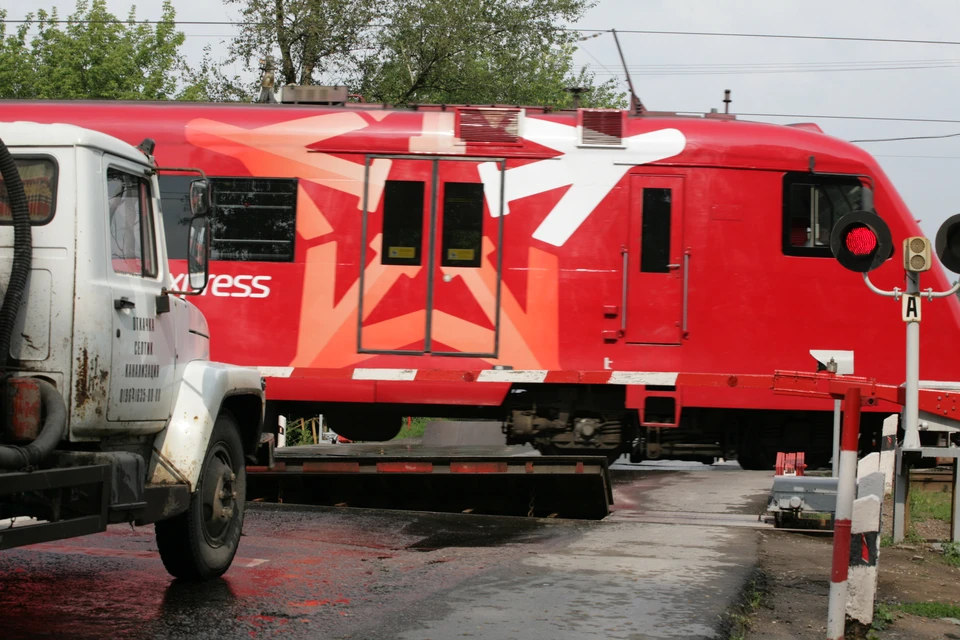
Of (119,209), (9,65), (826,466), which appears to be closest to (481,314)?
(826,466)

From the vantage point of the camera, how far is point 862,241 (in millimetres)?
8438

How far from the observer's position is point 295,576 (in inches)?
281

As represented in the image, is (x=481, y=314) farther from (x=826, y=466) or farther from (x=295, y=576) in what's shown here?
(x=295, y=576)

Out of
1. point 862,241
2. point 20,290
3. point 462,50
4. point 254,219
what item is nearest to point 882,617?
point 862,241

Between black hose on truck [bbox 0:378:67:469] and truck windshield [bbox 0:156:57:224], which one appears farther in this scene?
truck windshield [bbox 0:156:57:224]

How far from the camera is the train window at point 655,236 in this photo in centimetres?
1231

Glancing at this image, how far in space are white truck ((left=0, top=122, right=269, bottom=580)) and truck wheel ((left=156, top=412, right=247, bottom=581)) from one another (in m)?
0.01

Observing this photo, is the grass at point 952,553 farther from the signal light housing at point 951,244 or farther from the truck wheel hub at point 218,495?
the truck wheel hub at point 218,495

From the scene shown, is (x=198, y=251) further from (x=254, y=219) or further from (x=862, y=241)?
(x=254, y=219)

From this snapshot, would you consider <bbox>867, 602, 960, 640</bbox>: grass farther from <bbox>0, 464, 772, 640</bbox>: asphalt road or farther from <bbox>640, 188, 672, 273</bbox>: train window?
<bbox>640, 188, 672, 273</bbox>: train window

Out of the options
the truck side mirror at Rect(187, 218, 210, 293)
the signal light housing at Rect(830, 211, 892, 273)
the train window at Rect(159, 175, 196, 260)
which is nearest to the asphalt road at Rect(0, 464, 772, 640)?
the truck side mirror at Rect(187, 218, 210, 293)

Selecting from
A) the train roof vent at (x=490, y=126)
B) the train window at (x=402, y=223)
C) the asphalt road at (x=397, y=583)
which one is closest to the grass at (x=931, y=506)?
the asphalt road at (x=397, y=583)

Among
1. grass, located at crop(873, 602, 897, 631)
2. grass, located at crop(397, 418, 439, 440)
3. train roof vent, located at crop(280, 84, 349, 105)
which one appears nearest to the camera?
grass, located at crop(873, 602, 897, 631)

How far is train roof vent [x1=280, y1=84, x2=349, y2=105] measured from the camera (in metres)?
13.0
